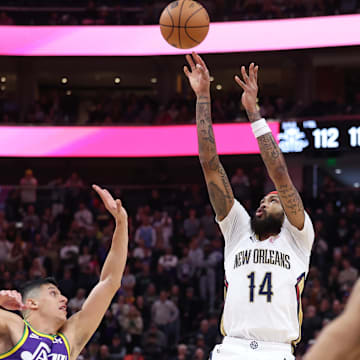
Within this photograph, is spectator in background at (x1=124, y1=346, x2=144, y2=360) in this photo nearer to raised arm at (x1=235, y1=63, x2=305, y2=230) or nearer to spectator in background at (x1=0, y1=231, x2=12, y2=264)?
spectator in background at (x1=0, y1=231, x2=12, y2=264)

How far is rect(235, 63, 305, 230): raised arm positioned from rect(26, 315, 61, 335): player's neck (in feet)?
5.13

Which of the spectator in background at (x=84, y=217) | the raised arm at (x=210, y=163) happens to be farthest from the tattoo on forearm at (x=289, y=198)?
the spectator in background at (x=84, y=217)

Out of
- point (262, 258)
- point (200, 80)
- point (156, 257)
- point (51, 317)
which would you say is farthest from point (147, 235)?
point (51, 317)

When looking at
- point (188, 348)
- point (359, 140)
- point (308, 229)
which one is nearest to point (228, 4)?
point (359, 140)

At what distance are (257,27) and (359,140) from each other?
425cm

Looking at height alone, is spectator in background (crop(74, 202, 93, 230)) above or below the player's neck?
above

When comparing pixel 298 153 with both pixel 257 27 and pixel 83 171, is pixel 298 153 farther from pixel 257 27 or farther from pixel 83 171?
pixel 83 171

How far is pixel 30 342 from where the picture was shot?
4.26 metres

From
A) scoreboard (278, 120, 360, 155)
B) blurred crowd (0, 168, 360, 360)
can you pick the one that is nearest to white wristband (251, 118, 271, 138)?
blurred crowd (0, 168, 360, 360)

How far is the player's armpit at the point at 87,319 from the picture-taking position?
15.0 ft

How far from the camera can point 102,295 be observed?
4.70 meters

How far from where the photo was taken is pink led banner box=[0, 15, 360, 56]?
61.9ft

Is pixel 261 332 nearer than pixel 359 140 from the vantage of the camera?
Yes

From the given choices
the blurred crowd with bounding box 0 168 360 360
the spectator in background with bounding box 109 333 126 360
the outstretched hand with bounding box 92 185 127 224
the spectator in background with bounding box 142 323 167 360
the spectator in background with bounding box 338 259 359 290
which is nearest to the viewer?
the outstretched hand with bounding box 92 185 127 224
